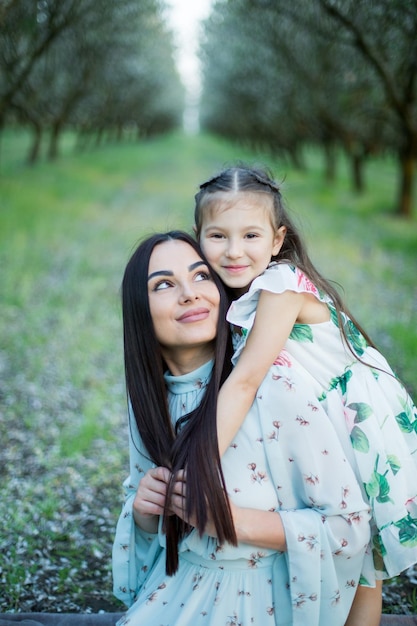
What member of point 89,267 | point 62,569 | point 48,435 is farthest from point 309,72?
point 62,569

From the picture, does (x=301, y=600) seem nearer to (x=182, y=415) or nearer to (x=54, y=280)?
(x=182, y=415)

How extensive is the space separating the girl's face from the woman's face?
→ 5.1 inches

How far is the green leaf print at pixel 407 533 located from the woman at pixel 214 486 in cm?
15

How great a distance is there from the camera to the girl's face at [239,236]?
269 cm

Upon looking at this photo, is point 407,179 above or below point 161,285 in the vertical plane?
above

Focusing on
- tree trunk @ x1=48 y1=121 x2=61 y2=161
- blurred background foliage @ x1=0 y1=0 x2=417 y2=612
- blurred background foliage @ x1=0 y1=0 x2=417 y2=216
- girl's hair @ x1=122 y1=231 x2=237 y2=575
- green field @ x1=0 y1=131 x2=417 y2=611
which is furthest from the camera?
tree trunk @ x1=48 y1=121 x2=61 y2=161

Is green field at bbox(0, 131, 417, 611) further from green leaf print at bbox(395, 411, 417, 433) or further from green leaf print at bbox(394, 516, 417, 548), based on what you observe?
green leaf print at bbox(394, 516, 417, 548)

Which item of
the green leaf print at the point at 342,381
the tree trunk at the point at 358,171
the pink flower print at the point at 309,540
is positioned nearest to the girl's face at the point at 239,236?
the green leaf print at the point at 342,381

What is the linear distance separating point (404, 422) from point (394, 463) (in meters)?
0.23

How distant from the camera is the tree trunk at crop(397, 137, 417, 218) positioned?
15391 mm

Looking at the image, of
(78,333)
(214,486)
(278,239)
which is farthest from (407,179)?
(214,486)

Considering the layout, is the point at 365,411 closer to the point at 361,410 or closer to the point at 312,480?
the point at 361,410

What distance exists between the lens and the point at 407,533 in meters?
2.40

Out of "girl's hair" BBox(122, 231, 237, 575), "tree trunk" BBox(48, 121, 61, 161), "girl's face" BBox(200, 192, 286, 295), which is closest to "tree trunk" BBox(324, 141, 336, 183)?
"tree trunk" BBox(48, 121, 61, 161)
